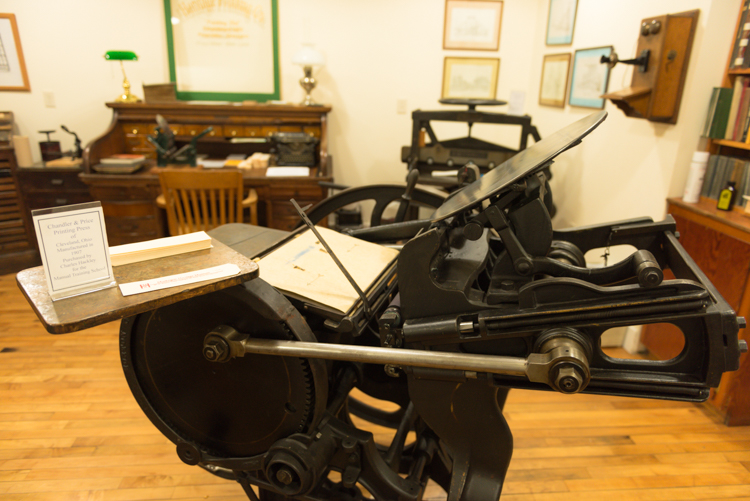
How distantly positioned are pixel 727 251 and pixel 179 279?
92.4 inches

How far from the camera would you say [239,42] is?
4238 mm

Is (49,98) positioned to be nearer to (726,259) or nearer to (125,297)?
(125,297)

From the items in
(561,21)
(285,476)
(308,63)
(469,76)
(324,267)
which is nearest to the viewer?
(285,476)

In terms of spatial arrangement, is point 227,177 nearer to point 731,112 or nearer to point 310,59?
point 310,59

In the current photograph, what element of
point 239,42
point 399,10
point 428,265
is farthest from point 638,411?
point 239,42

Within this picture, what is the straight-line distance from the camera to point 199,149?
412 centimetres

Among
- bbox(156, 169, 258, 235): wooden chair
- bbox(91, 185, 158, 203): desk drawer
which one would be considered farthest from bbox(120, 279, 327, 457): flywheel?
bbox(91, 185, 158, 203): desk drawer

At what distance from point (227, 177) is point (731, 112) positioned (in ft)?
8.62

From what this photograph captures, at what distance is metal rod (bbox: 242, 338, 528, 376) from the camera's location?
3.43 feet

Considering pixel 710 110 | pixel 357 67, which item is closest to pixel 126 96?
pixel 357 67

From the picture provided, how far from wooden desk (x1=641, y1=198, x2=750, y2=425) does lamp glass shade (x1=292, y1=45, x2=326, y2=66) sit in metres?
2.76

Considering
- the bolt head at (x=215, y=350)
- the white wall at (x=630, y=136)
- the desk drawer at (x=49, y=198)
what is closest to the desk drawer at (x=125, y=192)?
the desk drawer at (x=49, y=198)

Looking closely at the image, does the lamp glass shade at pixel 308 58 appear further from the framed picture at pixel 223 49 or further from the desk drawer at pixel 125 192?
the desk drawer at pixel 125 192

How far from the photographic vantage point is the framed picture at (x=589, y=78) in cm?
319
